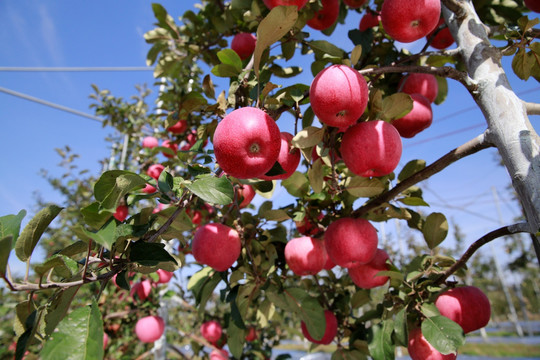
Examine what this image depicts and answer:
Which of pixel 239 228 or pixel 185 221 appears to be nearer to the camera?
pixel 185 221

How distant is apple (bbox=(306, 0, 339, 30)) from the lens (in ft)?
4.24

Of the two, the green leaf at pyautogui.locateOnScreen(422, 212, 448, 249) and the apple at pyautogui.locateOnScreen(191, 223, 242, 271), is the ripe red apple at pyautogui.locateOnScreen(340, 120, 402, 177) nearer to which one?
the green leaf at pyautogui.locateOnScreen(422, 212, 448, 249)

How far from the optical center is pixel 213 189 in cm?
66

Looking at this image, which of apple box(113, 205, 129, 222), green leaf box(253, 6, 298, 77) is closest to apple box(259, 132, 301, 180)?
green leaf box(253, 6, 298, 77)

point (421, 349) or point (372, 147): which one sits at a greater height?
point (372, 147)

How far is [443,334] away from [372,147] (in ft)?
1.92

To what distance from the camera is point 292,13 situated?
28.2 inches

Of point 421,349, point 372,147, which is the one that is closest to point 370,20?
point 372,147

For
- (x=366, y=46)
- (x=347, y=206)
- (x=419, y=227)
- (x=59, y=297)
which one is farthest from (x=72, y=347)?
(x=366, y=46)

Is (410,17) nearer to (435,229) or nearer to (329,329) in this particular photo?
(435,229)

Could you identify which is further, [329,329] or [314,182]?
[329,329]

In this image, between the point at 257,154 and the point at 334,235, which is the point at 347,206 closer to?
the point at 334,235

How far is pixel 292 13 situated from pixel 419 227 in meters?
0.95

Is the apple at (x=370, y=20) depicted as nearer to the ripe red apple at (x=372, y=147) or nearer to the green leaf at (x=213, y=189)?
the ripe red apple at (x=372, y=147)
